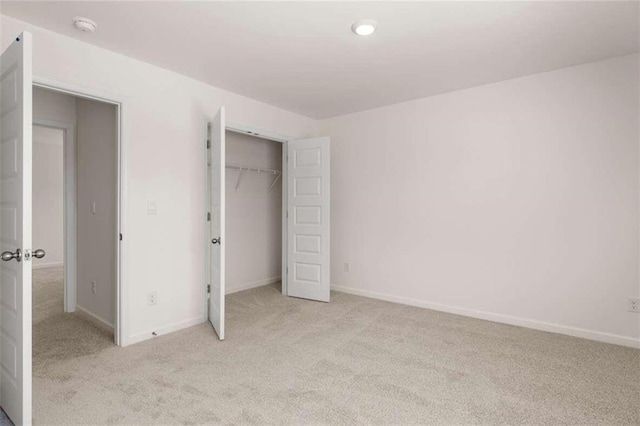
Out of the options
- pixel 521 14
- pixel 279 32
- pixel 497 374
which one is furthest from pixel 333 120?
pixel 497 374

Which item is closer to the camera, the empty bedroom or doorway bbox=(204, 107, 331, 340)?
the empty bedroom

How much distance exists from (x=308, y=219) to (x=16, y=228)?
9.92 feet

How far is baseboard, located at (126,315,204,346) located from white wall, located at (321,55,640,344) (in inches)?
83.3

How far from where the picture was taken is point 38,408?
1.99 metres

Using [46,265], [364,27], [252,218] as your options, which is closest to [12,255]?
[364,27]

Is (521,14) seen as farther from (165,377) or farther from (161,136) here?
(165,377)

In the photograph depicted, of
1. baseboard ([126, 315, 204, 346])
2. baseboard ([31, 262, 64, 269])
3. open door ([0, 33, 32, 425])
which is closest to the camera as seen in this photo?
open door ([0, 33, 32, 425])

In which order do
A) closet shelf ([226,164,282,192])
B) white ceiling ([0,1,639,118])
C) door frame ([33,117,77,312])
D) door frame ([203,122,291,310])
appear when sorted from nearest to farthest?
1. white ceiling ([0,1,639,118])
2. door frame ([203,122,291,310])
3. door frame ([33,117,77,312])
4. closet shelf ([226,164,282,192])

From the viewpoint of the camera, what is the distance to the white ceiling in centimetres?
223

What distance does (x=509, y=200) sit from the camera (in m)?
3.49

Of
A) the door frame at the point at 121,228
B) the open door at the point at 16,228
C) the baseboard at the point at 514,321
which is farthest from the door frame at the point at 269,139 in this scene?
the open door at the point at 16,228

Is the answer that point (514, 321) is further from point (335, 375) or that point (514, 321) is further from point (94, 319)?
point (94, 319)

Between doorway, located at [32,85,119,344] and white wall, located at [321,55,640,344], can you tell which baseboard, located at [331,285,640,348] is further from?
doorway, located at [32,85,119,344]

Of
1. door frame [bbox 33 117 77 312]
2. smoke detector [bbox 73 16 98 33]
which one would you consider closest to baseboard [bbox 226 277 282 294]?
door frame [bbox 33 117 77 312]
